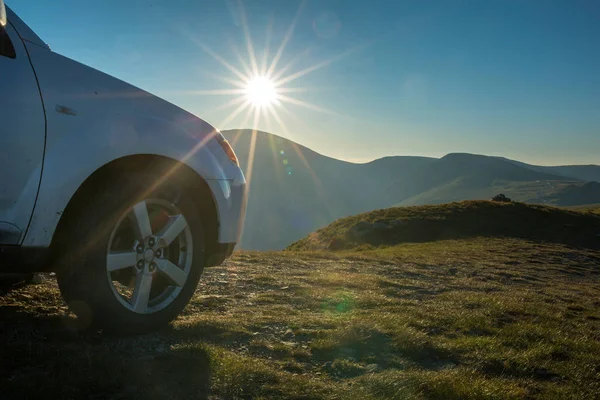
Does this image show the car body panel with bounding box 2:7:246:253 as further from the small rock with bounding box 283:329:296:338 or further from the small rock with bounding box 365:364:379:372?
the small rock with bounding box 365:364:379:372

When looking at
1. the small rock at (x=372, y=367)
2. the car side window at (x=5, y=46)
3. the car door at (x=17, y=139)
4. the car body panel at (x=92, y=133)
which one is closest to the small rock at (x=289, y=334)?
the small rock at (x=372, y=367)

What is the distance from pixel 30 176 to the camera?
281 centimetres

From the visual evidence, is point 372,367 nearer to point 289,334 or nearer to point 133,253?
point 289,334

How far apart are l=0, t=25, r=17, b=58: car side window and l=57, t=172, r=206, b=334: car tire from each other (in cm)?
113

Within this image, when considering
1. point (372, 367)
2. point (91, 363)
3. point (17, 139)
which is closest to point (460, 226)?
point (372, 367)

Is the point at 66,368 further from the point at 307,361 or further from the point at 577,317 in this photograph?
the point at 577,317

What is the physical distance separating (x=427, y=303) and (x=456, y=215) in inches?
1047

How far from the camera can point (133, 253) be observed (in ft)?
11.0

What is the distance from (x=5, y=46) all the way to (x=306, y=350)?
11.5 feet

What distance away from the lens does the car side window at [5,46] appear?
111 inches

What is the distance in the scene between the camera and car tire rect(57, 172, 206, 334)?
3.06 meters

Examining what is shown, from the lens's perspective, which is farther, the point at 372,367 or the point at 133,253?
the point at 372,367

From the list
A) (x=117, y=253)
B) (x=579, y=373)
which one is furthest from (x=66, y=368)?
(x=579, y=373)

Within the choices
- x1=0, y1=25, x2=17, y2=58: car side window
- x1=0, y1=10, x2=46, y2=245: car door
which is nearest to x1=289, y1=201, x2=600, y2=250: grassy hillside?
x1=0, y1=10, x2=46, y2=245: car door
